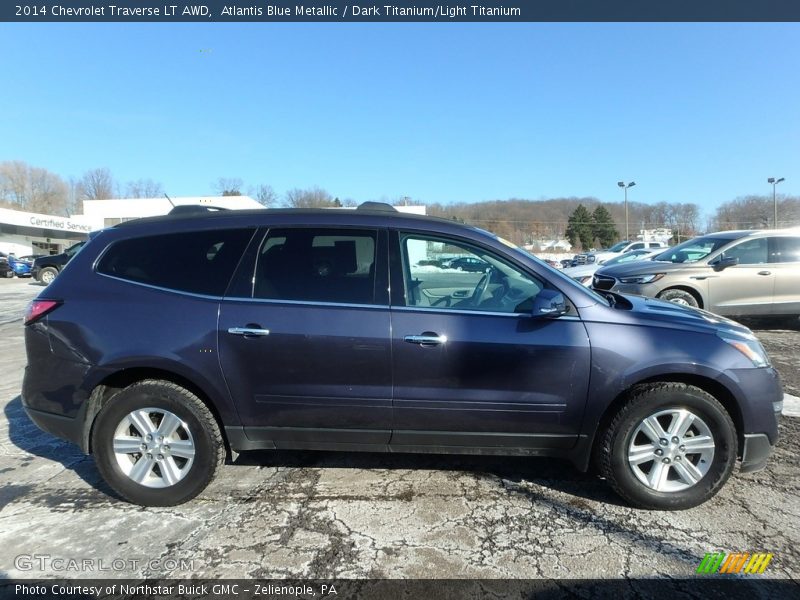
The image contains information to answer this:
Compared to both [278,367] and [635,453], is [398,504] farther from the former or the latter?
[635,453]

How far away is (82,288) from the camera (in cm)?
300

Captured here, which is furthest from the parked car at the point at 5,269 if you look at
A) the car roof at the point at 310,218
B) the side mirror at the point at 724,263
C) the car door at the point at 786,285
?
the car door at the point at 786,285

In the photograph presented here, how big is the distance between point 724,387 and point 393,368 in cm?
202

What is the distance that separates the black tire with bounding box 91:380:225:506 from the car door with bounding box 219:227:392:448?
0.86 ft

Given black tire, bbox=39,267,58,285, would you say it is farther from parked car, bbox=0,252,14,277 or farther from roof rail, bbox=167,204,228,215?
roof rail, bbox=167,204,228,215

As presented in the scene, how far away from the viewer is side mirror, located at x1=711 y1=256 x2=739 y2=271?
24.9ft

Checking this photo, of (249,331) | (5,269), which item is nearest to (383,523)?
(249,331)

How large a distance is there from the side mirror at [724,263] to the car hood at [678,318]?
5361mm

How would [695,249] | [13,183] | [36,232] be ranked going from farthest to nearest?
[13,183] → [36,232] → [695,249]

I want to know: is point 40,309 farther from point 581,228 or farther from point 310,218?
point 581,228

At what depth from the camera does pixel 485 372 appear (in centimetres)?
280

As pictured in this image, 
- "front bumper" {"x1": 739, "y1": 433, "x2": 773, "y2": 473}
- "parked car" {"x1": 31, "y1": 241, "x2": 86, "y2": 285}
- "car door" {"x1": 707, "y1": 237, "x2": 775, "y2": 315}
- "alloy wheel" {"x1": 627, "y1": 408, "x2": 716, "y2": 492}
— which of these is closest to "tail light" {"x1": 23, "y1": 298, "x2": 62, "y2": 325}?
"alloy wheel" {"x1": 627, "y1": 408, "x2": 716, "y2": 492}

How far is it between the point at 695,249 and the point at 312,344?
332 inches

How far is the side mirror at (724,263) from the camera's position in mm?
7578
